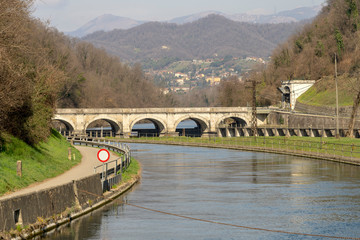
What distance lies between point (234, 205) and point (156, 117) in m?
117

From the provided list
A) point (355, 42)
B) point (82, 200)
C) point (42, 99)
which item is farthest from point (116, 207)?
point (355, 42)

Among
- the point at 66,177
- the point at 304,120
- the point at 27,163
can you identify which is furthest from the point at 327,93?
the point at 27,163

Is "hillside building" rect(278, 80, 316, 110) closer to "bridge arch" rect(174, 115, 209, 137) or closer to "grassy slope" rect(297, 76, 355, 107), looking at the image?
"grassy slope" rect(297, 76, 355, 107)

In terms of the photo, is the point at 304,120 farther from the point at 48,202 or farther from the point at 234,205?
the point at 48,202

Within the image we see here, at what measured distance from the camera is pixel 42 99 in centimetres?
5538

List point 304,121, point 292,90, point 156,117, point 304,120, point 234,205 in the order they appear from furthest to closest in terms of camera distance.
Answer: point 156,117, point 292,90, point 304,120, point 304,121, point 234,205

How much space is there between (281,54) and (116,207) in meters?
156

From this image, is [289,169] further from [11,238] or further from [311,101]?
[311,101]

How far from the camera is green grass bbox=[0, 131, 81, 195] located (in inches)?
1298

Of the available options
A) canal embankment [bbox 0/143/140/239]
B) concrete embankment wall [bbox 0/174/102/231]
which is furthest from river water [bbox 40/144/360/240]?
concrete embankment wall [bbox 0/174/102/231]

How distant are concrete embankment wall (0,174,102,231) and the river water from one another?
2.94 ft

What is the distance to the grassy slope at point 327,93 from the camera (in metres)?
125

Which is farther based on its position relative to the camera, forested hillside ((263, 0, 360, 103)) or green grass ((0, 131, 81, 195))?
forested hillside ((263, 0, 360, 103))

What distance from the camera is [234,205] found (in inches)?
1340
